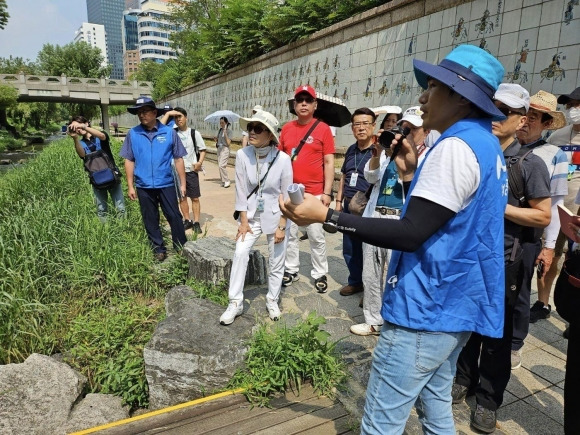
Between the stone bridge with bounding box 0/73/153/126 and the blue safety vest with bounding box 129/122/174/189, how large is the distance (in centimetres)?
3594

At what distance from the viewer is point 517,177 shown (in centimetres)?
216

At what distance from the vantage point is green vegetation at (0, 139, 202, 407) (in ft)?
10.3

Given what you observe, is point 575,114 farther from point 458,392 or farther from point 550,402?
point 458,392

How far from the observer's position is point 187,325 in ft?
9.36

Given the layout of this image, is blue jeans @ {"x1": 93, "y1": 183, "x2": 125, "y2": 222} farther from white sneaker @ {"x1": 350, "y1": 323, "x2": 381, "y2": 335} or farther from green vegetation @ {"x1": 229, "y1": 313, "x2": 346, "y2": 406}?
white sneaker @ {"x1": 350, "y1": 323, "x2": 381, "y2": 335}

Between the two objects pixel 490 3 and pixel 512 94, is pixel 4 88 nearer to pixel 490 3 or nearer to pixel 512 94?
pixel 490 3

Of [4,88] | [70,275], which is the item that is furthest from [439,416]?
[4,88]

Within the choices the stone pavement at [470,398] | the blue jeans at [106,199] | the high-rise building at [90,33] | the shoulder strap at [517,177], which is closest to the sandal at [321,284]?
the stone pavement at [470,398]

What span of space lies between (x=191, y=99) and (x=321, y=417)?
21984mm

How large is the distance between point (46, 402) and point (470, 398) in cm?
275

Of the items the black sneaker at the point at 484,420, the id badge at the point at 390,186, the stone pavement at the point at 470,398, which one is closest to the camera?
the black sneaker at the point at 484,420

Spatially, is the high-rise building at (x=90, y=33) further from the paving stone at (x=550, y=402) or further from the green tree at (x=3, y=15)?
the paving stone at (x=550, y=402)

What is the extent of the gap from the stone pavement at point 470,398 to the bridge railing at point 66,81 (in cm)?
3890

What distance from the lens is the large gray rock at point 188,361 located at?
2576 mm
